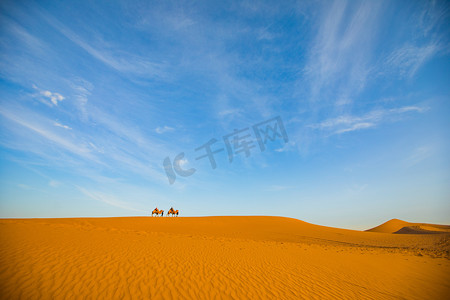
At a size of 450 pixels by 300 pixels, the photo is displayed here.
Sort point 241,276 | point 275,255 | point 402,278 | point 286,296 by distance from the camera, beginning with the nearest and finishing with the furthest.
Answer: point 286,296 → point 241,276 → point 402,278 → point 275,255

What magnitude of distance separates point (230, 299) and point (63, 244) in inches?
391

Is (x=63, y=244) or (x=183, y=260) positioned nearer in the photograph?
(x=183, y=260)

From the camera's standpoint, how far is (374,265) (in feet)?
37.7

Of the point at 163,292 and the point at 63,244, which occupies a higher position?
the point at 63,244

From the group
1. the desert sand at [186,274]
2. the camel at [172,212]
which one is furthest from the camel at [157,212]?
Result: the desert sand at [186,274]

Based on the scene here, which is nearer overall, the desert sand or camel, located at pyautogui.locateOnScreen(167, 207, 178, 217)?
the desert sand

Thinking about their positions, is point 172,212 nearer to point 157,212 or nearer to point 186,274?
point 157,212

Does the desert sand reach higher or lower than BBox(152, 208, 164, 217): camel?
lower

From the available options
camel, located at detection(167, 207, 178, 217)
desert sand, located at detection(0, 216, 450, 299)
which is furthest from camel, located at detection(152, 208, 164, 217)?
desert sand, located at detection(0, 216, 450, 299)

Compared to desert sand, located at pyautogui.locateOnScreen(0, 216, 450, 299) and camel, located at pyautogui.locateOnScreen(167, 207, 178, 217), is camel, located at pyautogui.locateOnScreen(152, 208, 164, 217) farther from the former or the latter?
desert sand, located at pyautogui.locateOnScreen(0, 216, 450, 299)

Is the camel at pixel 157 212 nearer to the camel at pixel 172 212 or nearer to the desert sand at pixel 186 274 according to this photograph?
the camel at pixel 172 212

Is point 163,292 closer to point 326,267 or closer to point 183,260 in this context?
point 183,260

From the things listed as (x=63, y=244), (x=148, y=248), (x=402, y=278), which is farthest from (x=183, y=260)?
(x=402, y=278)

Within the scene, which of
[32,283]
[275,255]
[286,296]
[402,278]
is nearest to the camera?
[32,283]
